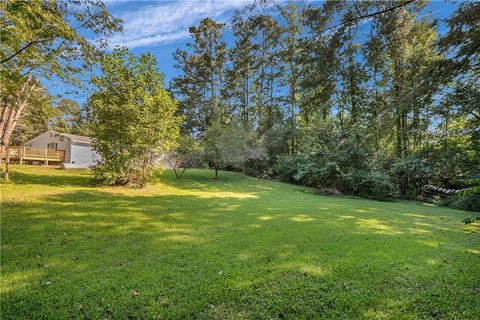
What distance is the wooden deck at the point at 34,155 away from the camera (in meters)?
20.2

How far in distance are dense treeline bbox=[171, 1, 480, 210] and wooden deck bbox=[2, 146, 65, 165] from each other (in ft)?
42.7

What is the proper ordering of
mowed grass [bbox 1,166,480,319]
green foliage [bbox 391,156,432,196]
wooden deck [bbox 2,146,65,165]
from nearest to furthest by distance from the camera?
1. mowed grass [bbox 1,166,480,319]
2. green foliage [bbox 391,156,432,196]
3. wooden deck [bbox 2,146,65,165]

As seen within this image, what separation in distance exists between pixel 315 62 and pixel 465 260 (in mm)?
4208

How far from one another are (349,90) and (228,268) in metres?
18.6

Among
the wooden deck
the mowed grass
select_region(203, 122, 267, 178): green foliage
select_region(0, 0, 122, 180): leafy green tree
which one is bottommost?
the mowed grass

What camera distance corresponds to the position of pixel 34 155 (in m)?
21.1

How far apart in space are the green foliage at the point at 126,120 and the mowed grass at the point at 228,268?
5387mm

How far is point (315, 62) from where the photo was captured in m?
4.75

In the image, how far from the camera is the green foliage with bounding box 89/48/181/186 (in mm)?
11867

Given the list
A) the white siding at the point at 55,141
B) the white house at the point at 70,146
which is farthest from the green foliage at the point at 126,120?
the white siding at the point at 55,141

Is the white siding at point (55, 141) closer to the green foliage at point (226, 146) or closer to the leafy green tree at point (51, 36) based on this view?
the green foliage at point (226, 146)

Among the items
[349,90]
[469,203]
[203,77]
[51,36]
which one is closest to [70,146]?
[203,77]

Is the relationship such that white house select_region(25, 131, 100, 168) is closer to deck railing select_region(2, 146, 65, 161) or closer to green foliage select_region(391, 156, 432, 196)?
deck railing select_region(2, 146, 65, 161)

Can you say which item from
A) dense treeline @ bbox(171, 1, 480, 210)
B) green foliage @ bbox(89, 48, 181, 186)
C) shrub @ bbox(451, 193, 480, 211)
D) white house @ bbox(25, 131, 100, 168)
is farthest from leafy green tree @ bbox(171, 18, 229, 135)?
shrub @ bbox(451, 193, 480, 211)
